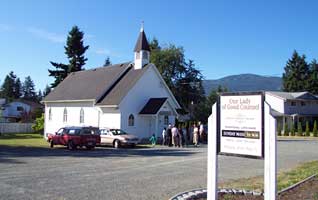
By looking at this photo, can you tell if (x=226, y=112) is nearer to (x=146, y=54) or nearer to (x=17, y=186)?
(x=17, y=186)

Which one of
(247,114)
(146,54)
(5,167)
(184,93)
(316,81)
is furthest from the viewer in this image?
(316,81)

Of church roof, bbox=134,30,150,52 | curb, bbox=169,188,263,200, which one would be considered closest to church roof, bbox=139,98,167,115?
church roof, bbox=134,30,150,52

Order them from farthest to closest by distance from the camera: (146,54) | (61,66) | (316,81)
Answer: (316,81) → (61,66) → (146,54)

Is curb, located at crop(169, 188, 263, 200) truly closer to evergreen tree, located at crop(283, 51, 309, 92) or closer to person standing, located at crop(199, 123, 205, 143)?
person standing, located at crop(199, 123, 205, 143)

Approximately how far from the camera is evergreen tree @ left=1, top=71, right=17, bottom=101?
143250mm

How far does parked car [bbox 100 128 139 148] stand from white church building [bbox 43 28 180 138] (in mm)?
4963

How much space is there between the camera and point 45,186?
11172mm

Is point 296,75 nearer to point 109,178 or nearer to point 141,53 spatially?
point 141,53

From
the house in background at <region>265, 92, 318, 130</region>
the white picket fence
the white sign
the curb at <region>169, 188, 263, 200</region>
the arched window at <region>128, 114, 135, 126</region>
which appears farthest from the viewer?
the house in background at <region>265, 92, 318, 130</region>

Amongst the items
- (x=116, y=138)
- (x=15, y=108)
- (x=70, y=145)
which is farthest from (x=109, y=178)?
(x=15, y=108)

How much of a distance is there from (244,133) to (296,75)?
8914cm

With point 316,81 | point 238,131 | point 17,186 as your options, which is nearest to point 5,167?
point 17,186

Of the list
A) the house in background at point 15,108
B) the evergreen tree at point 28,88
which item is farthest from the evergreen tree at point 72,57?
the evergreen tree at point 28,88

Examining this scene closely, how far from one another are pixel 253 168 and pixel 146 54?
85.8ft
